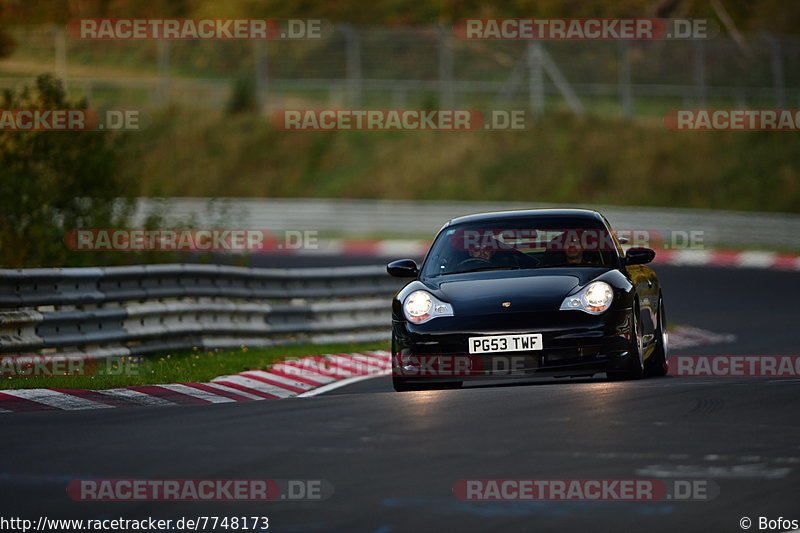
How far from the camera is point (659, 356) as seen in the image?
41.5ft

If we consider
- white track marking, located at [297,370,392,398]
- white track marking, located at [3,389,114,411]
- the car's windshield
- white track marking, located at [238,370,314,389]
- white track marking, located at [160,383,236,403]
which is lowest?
white track marking, located at [297,370,392,398]

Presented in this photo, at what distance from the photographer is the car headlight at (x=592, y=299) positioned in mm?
10805

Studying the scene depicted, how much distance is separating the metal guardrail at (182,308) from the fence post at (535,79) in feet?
77.9

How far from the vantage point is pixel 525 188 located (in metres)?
44.9

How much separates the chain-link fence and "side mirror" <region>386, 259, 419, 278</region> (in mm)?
28368

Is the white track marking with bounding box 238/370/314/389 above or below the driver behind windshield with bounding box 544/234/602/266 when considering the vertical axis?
below

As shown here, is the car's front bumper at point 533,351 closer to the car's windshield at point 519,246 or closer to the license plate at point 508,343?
the license plate at point 508,343

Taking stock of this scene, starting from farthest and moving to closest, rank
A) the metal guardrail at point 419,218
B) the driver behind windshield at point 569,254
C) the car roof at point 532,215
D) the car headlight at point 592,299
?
the metal guardrail at point 419,218
the car roof at point 532,215
the driver behind windshield at point 569,254
the car headlight at point 592,299

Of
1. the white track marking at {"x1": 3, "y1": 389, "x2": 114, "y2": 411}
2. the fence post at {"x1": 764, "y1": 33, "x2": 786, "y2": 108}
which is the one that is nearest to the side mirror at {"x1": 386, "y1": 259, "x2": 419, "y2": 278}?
the white track marking at {"x1": 3, "y1": 389, "x2": 114, "y2": 411}

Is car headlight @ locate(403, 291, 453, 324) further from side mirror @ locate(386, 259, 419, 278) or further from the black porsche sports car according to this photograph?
side mirror @ locate(386, 259, 419, 278)

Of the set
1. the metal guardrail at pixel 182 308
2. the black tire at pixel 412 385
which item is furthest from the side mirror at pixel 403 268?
the metal guardrail at pixel 182 308

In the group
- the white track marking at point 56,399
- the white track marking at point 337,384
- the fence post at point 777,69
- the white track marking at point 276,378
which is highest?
the fence post at point 777,69

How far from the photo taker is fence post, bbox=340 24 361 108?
41.9 metres

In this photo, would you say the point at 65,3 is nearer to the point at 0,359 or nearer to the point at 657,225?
the point at 657,225
